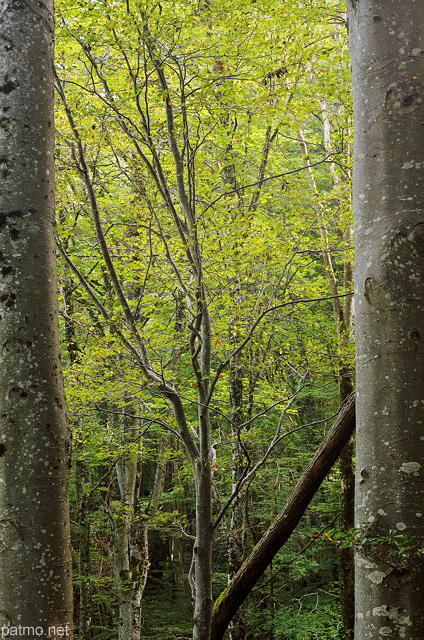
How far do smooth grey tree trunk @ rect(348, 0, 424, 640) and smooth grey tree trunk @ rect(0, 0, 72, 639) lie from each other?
3.60 feet

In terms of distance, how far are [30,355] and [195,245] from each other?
2800 mm

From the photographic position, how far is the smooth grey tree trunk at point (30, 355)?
1.73 m

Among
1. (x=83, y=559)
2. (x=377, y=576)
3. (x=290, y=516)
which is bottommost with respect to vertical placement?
(x=83, y=559)

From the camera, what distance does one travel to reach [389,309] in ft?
5.73

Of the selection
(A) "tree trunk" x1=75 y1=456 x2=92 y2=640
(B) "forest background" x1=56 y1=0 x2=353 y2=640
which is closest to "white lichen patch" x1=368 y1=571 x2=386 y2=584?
(B) "forest background" x1=56 y1=0 x2=353 y2=640

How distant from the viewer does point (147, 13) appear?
4.00m

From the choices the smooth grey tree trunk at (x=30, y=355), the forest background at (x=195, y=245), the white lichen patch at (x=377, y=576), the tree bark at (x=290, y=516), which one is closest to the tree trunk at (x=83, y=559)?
the forest background at (x=195, y=245)

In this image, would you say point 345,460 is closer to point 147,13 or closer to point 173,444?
point 147,13

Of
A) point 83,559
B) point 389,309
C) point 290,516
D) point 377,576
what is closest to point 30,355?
point 389,309

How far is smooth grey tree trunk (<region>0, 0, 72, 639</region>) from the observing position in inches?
68.2

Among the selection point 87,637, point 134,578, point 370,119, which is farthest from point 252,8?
point 87,637

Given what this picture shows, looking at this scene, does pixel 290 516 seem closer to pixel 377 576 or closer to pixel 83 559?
pixel 377 576

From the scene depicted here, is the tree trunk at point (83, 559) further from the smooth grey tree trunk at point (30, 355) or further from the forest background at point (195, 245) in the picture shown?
the smooth grey tree trunk at point (30, 355)

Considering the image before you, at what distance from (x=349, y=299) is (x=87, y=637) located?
7.58 meters
